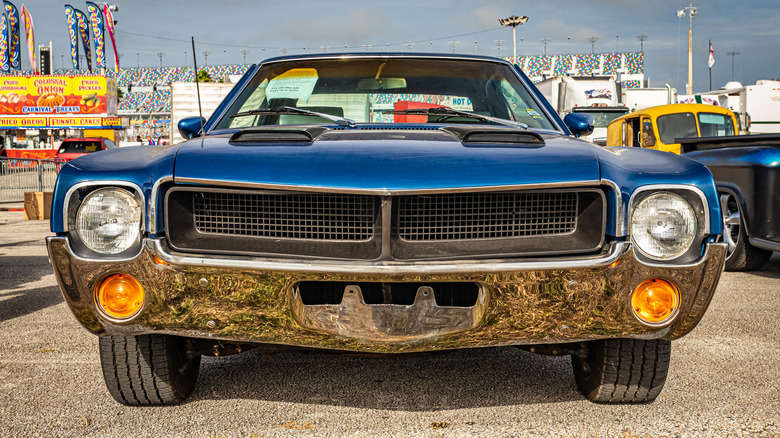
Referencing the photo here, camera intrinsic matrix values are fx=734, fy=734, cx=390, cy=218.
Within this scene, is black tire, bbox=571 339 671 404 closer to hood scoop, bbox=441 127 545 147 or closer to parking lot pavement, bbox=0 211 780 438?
parking lot pavement, bbox=0 211 780 438

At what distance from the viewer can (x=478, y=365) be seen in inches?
140

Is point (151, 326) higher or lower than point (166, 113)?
lower

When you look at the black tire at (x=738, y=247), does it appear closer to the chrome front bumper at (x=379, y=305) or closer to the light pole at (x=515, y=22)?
the chrome front bumper at (x=379, y=305)

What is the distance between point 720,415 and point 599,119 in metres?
17.2

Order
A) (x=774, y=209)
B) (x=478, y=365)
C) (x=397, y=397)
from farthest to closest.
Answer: (x=774, y=209)
(x=478, y=365)
(x=397, y=397)

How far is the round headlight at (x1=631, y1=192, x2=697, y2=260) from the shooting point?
241cm

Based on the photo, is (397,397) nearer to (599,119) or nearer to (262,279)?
(262,279)

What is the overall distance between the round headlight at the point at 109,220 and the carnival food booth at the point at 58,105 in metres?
37.9

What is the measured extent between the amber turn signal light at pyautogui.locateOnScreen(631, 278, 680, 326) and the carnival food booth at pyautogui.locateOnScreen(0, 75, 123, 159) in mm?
38610

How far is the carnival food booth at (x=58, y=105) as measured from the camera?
38.7 metres

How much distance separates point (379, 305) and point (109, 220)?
3.06 feet

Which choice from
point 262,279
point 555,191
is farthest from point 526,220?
point 262,279

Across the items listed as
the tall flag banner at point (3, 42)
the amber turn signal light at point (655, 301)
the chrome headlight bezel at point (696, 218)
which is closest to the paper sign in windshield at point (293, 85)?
the chrome headlight bezel at point (696, 218)

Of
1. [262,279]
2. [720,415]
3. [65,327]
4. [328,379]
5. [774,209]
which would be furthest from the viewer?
[774,209]
